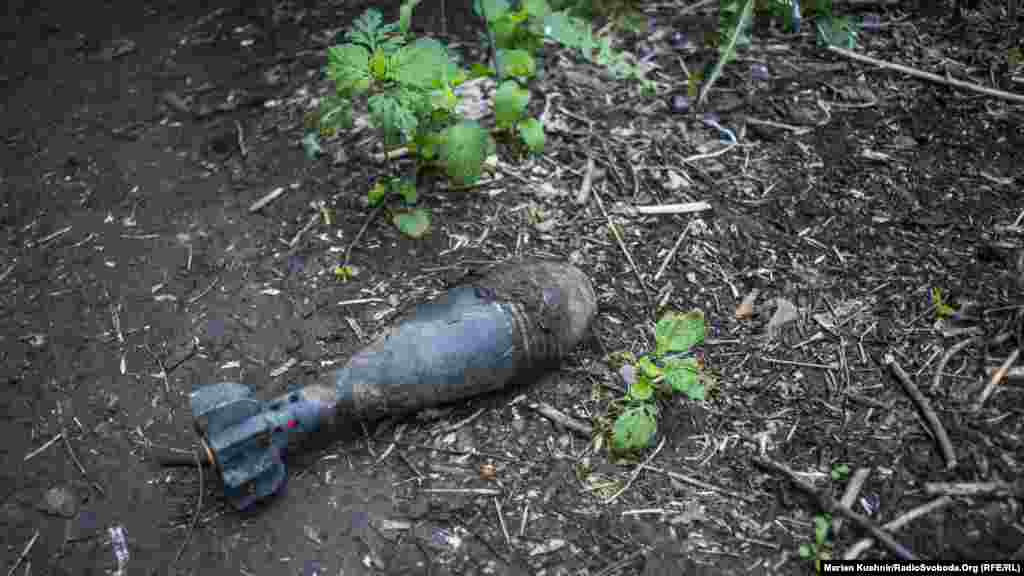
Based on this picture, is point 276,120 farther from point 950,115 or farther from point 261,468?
point 950,115

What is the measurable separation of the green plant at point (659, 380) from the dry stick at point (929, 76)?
185 centimetres

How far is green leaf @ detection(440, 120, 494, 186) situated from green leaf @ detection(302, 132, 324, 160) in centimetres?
79

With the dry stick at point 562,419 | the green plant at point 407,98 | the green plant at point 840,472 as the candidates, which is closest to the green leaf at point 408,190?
the green plant at point 407,98

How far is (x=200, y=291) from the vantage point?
2.70 m

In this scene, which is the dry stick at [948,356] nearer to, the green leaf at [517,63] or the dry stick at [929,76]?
the dry stick at [929,76]

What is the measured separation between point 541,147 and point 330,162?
38.1 inches

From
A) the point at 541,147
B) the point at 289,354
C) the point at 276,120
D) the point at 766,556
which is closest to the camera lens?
the point at 766,556

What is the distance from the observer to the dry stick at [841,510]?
186cm

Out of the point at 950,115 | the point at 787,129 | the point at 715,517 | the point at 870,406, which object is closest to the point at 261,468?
the point at 715,517

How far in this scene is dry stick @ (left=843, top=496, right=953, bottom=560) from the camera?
6.21ft

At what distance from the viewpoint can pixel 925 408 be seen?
2137 mm

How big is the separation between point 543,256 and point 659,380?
0.71 meters

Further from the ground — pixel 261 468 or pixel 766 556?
pixel 261 468

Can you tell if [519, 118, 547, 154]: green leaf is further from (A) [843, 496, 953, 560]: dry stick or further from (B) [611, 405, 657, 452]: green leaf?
(A) [843, 496, 953, 560]: dry stick
